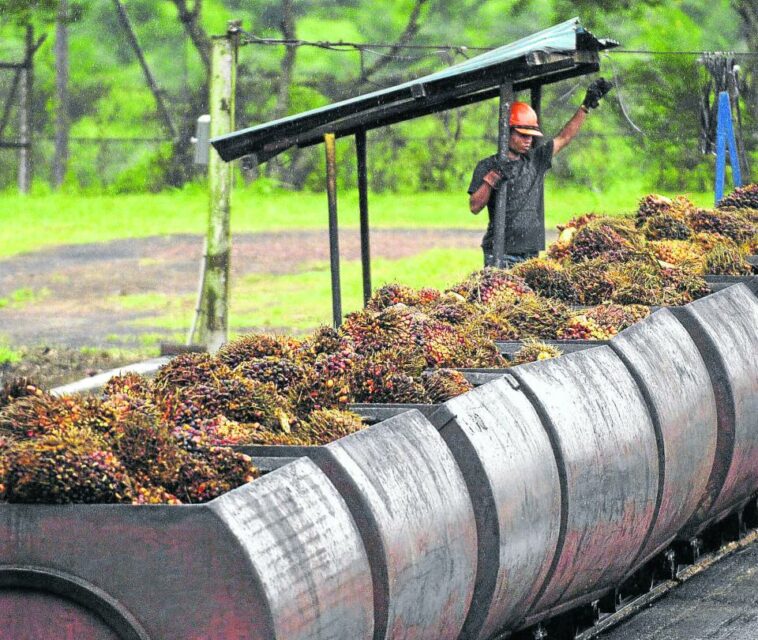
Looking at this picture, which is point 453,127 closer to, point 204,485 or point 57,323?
point 57,323

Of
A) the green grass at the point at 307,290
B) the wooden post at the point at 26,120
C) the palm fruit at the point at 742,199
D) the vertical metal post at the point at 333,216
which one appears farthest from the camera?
the wooden post at the point at 26,120

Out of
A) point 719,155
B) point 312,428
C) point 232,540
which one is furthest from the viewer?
point 719,155

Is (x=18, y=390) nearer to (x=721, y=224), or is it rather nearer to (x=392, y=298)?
(x=392, y=298)

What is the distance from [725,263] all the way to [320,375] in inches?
196

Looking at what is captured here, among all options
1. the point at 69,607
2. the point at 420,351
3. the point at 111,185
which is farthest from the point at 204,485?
the point at 111,185

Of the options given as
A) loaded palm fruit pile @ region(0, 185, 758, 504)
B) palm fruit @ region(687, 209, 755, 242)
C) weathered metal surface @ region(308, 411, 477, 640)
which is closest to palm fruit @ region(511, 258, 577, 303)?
loaded palm fruit pile @ region(0, 185, 758, 504)

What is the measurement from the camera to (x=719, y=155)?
2045cm

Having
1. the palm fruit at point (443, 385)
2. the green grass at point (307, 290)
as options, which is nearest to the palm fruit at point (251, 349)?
the palm fruit at point (443, 385)

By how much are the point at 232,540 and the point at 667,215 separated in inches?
317

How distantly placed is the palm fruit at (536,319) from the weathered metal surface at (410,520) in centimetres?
259

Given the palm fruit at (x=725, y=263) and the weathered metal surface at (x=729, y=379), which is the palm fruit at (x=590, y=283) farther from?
the palm fruit at (x=725, y=263)

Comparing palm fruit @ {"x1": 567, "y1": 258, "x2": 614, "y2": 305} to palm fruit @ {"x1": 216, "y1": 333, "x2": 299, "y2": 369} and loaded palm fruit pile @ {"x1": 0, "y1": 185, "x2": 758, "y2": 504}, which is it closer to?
loaded palm fruit pile @ {"x1": 0, "y1": 185, "x2": 758, "y2": 504}

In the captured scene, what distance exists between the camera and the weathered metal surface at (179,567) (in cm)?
570

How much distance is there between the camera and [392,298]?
1011 centimetres
